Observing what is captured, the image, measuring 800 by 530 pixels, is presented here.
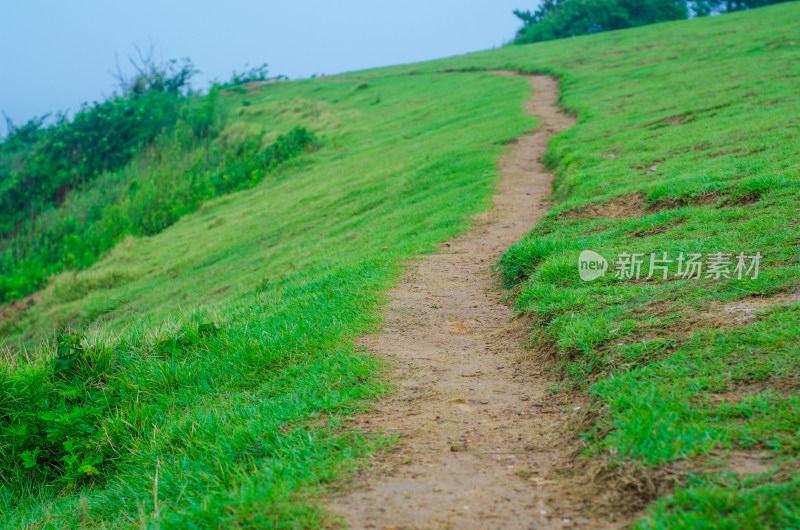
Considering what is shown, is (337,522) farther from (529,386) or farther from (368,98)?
(368,98)

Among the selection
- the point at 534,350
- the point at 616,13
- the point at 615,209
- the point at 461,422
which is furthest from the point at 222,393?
A: the point at 616,13

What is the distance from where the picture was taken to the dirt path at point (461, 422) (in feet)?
8.79

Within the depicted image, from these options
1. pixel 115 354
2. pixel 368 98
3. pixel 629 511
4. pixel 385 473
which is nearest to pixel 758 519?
pixel 629 511

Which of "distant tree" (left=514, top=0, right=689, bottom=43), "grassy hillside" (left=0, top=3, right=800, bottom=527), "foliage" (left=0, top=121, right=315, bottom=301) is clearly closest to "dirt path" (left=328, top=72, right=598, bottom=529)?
"grassy hillside" (left=0, top=3, right=800, bottom=527)

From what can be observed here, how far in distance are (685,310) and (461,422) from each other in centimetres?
172

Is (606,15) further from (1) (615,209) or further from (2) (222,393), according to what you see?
(2) (222,393)

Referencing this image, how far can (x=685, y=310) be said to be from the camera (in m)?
4.03

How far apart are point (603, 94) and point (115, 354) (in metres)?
16.6

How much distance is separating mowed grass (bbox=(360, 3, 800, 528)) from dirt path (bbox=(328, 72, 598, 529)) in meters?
0.25

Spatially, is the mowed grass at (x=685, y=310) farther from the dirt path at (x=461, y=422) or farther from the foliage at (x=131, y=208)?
the foliage at (x=131, y=208)

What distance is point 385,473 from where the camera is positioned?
3020 millimetres

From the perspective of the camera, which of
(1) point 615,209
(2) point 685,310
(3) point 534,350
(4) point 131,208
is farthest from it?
(4) point 131,208

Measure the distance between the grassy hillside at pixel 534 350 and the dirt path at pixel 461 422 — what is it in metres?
0.21

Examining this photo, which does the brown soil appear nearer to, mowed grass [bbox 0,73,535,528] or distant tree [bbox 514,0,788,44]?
mowed grass [bbox 0,73,535,528]
